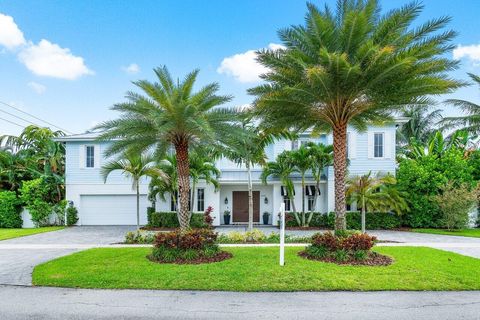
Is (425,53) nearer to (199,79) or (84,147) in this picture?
(199,79)

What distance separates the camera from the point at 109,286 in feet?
22.2

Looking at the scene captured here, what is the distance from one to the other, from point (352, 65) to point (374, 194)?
8.99 meters

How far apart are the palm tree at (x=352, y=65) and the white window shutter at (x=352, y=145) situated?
910cm

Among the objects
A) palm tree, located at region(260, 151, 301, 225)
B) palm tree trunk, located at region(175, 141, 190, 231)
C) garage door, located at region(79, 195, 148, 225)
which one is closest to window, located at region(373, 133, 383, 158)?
palm tree, located at region(260, 151, 301, 225)

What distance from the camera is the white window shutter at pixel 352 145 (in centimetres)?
1894

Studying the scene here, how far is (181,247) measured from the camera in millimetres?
9031

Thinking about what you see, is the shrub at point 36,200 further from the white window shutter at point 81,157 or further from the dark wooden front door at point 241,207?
the dark wooden front door at point 241,207

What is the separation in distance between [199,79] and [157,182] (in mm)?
8839

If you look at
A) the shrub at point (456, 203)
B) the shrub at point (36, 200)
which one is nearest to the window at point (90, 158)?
the shrub at point (36, 200)

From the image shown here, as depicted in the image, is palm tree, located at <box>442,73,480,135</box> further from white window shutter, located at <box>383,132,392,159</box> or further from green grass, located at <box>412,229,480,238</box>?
green grass, located at <box>412,229,480,238</box>

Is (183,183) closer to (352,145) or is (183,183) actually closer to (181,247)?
(181,247)

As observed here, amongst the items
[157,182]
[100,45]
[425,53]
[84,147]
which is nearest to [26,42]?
[100,45]

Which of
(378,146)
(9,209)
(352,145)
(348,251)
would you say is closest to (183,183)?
(348,251)

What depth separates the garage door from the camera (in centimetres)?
2042
